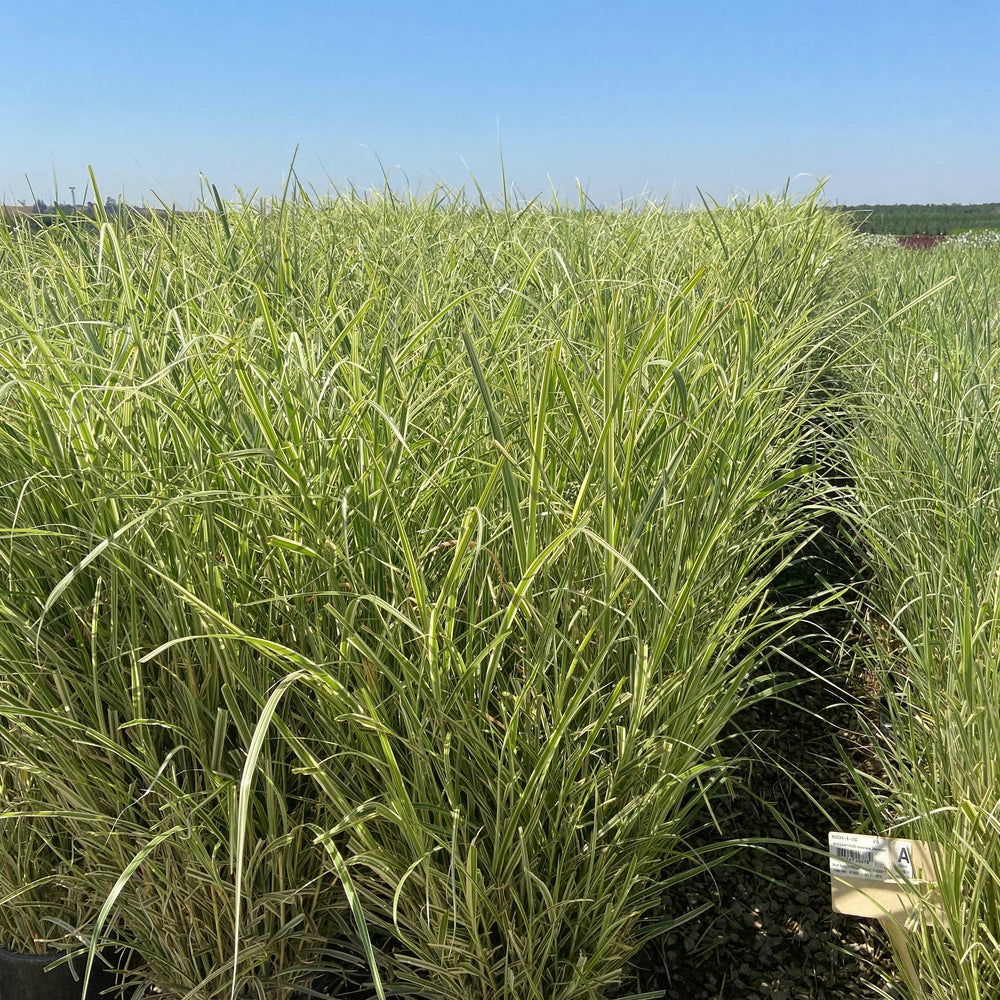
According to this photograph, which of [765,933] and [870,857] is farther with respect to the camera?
[765,933]

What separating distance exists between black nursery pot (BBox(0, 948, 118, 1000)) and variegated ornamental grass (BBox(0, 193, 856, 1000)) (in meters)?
0.05

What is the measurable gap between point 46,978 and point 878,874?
1.25 metres

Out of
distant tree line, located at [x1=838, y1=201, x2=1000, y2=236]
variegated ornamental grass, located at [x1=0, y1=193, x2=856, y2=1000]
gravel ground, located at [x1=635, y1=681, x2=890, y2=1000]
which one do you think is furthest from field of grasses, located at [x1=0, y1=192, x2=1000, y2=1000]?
distant tree line, located at [x1=838, y1=201, x2=1000, y2=236]

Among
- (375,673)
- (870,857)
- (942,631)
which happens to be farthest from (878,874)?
(375,673)

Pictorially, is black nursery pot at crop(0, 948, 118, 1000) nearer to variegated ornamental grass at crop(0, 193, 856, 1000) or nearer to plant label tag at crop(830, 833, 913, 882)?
variegated ornamental grass at crop(0, 193, 856, 1000)

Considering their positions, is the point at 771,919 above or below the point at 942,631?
below

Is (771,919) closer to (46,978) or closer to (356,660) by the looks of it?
(356,660)

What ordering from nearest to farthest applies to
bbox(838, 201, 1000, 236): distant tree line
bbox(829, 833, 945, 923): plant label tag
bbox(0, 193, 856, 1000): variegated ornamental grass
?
bbox(0, 193, 856, 1000): variegated ornamental grass < bbox(829, 833, 945, 923): plant label tag < bbox(838, 201, 1000, 236): distant tree line

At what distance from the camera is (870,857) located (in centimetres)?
121

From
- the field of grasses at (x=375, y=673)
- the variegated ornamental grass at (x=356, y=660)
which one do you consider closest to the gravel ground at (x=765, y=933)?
the field of grasses at (x=375, y=673)

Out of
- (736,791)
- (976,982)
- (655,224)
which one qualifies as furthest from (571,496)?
A: (655,224)

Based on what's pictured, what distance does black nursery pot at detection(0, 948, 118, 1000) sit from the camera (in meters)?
1.27

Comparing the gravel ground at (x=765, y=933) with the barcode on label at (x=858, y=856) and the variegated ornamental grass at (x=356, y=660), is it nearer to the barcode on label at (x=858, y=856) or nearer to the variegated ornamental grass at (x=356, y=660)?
the barcode on label at (x=858, y=856)

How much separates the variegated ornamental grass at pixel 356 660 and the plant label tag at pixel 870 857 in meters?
0.28
